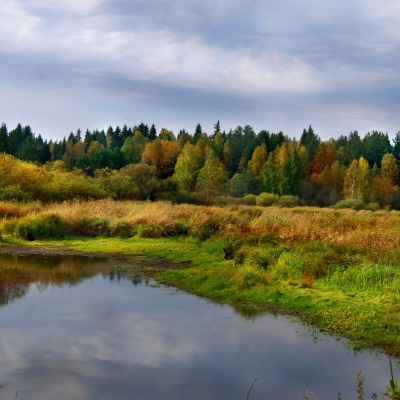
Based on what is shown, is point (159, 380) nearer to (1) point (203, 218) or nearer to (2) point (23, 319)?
(2) point (23, 319)

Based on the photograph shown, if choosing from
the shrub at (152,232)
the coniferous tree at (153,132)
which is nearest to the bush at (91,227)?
the shrub at (152,232)

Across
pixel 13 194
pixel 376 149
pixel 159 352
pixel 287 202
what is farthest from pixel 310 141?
pixel 159 352

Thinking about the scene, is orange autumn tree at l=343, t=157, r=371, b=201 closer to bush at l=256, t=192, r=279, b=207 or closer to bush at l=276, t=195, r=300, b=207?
bush at l=276, t=195, r=300, b=207

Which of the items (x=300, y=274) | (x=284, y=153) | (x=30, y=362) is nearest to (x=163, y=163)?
(x=284, y=153)

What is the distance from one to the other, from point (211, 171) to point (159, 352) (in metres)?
66.6

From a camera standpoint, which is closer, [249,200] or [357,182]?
[249,200]

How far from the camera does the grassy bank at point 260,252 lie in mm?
11961

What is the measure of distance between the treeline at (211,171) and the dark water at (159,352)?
2119 cm

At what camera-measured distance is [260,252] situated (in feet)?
55.1

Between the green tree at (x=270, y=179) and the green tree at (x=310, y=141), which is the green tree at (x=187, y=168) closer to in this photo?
the green tree at (x=270, y=179)

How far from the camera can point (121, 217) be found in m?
26.7

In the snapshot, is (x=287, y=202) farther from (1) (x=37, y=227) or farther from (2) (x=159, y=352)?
(2) (x=159, y=352)

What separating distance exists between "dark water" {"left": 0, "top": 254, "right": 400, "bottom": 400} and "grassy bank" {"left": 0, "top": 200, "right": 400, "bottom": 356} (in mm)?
1076

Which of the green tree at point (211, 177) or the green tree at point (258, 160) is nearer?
the green tree at point (211, 177)
